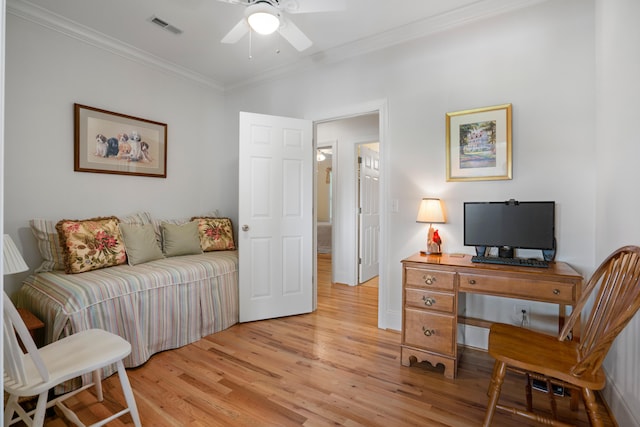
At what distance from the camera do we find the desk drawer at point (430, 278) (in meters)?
2.14

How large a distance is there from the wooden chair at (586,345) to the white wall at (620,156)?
19 cm

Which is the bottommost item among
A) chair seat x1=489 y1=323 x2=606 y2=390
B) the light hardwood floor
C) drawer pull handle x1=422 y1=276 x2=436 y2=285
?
the light hardwood floor

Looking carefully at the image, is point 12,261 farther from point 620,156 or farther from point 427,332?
point 620,156

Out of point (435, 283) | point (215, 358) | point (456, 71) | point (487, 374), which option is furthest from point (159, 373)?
point (456, 71)

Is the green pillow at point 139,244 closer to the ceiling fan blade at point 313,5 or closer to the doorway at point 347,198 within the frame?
the ceiling fan blade at point 313,5

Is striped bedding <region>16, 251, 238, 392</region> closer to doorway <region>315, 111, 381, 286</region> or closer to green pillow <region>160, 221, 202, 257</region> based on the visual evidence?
green pillow <region>160, 221, 202, 257</region>

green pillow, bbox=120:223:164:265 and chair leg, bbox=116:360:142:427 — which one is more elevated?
green pillow, bbox=120:223:164:265

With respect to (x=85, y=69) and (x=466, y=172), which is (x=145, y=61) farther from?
(x=466, y=172)

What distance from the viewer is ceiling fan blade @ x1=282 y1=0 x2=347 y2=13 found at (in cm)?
197

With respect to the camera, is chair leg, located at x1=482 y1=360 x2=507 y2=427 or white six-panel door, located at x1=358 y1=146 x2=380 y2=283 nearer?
chair leg, located at x1=482 y1=360 x2=507 y2=427

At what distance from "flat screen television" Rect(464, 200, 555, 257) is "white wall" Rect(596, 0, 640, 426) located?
292mm

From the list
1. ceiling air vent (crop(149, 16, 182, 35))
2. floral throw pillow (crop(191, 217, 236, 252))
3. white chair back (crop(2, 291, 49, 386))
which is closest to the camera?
white chair back (crop(2, 291, 49, 386))

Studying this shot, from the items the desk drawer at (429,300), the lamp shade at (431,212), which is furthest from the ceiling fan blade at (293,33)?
the desk drawer at (429,300)

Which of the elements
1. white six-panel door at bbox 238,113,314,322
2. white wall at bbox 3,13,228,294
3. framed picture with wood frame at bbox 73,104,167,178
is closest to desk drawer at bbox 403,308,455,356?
white six-panel door at bbox 238,113,314,322
